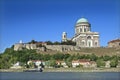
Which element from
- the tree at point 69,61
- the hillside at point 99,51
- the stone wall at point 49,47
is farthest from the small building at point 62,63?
the stone wall at point 49,47

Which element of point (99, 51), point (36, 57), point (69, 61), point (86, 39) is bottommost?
point (69, 61)

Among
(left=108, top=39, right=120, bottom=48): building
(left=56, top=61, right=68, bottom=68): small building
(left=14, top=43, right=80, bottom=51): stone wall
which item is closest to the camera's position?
→ (left=56, top=61, right=68, bottom=68): small building

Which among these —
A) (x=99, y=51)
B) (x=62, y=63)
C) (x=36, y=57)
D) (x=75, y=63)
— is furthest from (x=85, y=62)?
(x=99, y=51)

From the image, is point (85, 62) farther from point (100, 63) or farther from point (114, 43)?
point (114, 43)

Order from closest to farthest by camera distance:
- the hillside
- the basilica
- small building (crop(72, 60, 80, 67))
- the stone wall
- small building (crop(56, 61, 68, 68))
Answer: small building (crop(56, 61, 68, 68)), small building (crop(72, 60, 80, 67)), the hillside, the stone wall, the basilica

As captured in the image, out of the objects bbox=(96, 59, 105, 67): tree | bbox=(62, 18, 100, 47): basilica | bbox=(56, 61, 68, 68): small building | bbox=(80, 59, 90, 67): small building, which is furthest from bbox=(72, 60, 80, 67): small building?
bbox=(62, 18, 100, 47): basilica

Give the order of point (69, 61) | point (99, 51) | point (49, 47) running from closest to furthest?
1. point (69, 61)
2. point (99, 51)
3. point (49, 47)

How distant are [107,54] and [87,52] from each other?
3.80m

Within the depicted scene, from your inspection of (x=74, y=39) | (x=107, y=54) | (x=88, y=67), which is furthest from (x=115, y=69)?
(x=74, y=39)

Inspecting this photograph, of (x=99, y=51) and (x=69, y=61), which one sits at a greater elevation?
(x=99, y=51)

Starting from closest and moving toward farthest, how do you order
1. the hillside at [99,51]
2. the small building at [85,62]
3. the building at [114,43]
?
the small building at [85,62] → the hillside at [99,51] → the building at [114,43]

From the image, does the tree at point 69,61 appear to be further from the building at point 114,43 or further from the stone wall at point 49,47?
the building at point 114,43

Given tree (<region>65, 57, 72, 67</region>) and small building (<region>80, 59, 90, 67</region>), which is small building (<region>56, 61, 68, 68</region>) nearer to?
tree (<region>65, 57, 72, 67</region>)

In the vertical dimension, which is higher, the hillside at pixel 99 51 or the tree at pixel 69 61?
the hillside at pixel 99 51
